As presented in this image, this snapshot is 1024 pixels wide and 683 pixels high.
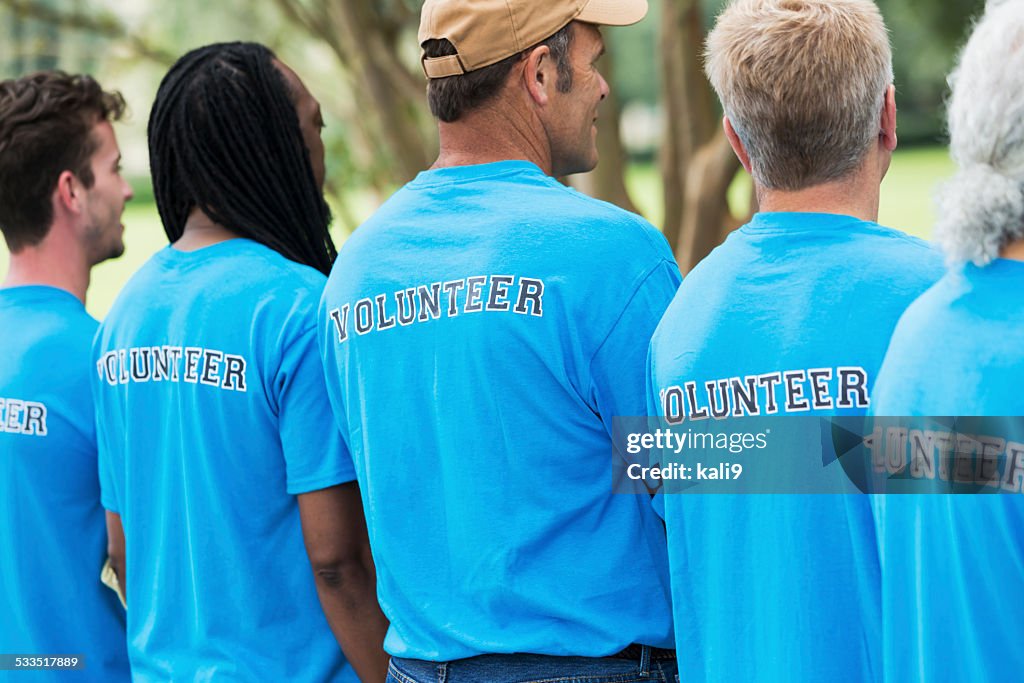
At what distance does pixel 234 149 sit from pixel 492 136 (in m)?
0.71

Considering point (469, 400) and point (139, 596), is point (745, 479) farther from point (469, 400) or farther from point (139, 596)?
point (139, 596)

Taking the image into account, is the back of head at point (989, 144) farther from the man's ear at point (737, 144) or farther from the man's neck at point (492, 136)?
the man's neck at point (492, 136)

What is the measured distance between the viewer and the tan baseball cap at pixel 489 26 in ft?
7.13

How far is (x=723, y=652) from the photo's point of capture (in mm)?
1870

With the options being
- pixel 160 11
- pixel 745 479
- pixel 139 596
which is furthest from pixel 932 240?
pixel 160 11

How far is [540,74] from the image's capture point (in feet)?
7.34

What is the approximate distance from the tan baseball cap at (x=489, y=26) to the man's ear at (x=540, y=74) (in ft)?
0.07

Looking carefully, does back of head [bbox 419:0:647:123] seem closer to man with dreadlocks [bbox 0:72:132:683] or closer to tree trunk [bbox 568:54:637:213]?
man with dreadlocks [bbox 0:72:132:683]

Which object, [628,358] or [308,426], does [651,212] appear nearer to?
[308,426]

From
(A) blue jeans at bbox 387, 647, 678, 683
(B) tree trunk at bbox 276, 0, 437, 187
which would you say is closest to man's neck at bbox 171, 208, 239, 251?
(A) blue jeans at bbox 387, 647, 678, 683

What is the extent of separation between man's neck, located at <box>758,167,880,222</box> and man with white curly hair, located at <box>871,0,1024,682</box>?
0.26 meters

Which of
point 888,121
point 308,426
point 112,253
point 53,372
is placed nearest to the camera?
point 888,121

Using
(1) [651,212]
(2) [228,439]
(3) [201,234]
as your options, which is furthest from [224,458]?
(1) [651,212]

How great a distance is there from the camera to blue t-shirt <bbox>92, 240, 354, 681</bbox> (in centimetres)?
242
